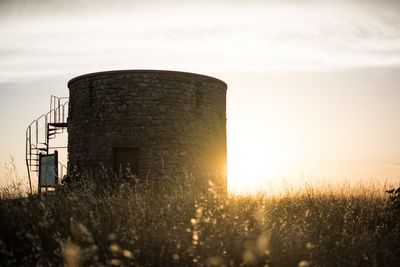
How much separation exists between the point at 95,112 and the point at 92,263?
9215 millimetres

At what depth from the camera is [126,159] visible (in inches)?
512

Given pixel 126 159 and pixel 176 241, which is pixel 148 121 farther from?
pixel 176 241

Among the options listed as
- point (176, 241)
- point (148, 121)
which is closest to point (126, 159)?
point (148, 121)

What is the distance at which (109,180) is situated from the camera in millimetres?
12867

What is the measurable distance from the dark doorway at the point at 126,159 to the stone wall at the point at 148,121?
0.12 m

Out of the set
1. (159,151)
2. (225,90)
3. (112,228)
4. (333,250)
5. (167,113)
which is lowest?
(333,250)

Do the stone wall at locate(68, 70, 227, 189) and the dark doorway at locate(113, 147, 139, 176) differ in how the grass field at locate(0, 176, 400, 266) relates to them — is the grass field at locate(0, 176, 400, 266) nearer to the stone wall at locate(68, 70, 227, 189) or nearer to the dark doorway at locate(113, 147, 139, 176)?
the dark doorway at locate(113, 147, 139, 176)

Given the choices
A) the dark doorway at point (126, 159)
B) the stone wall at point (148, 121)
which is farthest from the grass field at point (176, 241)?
the stone wall at point (148, 121)

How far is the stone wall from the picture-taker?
13.0m

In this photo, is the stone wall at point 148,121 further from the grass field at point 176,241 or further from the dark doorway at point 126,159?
the grass field at point 176,241

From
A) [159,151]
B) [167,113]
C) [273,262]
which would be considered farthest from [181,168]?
[273,262]

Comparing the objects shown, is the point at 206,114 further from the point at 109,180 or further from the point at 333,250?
the point at 333,250

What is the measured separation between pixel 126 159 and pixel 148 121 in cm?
131

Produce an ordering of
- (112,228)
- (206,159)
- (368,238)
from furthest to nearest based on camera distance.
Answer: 1. (206,159)
2. (368,238)
3. (112,228)
